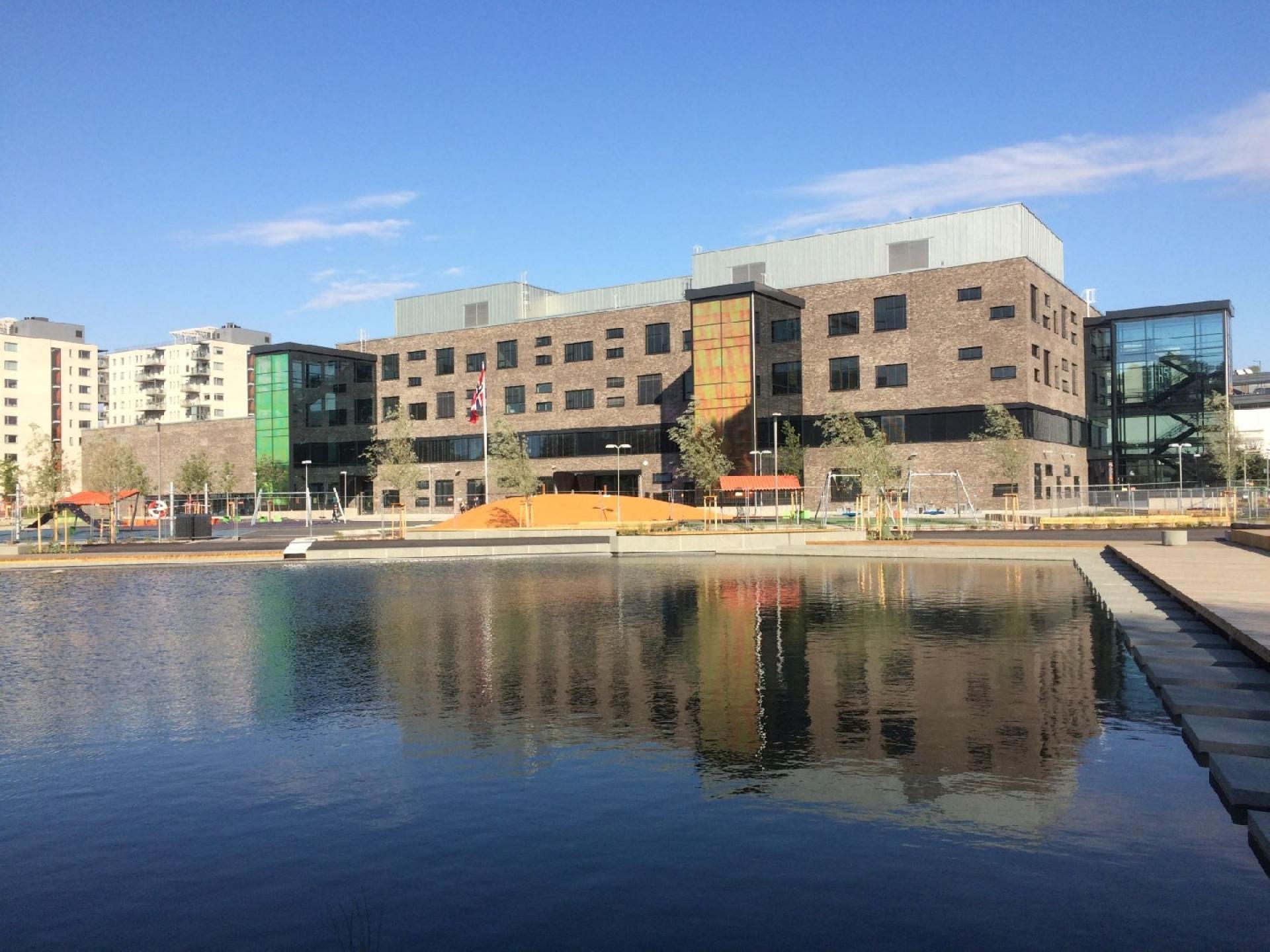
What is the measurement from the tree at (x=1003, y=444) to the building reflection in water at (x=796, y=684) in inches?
1692

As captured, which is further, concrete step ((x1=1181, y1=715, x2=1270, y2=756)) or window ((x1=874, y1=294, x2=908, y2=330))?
window ((x1=874, y1=294, x2=908, y2=330))

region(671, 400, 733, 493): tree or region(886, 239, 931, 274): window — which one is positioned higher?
region(886, 239, 931, 274): window

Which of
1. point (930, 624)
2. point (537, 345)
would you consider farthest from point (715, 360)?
point (930, 624)

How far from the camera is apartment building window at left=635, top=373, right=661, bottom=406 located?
300 ft

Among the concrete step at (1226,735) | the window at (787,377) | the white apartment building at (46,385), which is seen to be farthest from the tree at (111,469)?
the concrete step at (1226,735)

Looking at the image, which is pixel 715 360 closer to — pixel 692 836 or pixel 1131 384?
pixel 1131 384

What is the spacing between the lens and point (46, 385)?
15738 cm

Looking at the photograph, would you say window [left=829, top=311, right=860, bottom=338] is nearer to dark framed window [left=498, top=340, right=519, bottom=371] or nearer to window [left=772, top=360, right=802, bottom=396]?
window [left=772, top=360, right=802, bottom=396]

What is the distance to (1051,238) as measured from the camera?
91.8 m

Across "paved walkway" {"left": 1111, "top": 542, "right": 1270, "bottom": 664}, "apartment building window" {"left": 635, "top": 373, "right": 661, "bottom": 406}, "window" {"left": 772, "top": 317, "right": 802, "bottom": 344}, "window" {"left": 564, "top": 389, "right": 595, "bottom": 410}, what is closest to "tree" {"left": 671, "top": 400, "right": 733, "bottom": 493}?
"apartment building window" {"left": 635, "top": 373, "right": 661, "bottom": 406}

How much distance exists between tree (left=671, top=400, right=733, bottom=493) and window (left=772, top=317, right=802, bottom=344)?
9239 millimetres

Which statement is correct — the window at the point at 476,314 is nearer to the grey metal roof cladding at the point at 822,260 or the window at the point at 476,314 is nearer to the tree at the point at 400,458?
the grey metal roof cladding at the point at 822,260

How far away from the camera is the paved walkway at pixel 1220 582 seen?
15.1m

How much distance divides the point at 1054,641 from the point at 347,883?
47.8 feet
